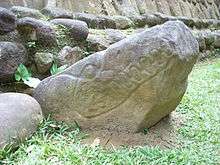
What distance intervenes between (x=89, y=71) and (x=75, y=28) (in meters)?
0.73

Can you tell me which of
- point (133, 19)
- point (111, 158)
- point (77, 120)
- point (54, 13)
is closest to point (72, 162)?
point (111, 158)

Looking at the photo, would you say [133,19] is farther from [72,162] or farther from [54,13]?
[72,162]

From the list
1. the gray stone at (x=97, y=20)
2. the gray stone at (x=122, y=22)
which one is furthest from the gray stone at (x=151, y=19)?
the gray stone at (x=97, y=20)

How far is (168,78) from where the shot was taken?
7.32ft

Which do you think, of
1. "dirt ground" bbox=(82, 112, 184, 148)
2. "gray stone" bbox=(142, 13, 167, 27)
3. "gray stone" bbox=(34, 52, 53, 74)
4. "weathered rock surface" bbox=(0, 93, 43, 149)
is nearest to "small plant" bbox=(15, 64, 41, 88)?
"gray stone" bbox=(34, 52, 53, 74)

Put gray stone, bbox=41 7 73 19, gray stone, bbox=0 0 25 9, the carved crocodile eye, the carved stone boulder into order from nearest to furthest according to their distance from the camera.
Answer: the carved stone boulder < the carved crocodile eye < gray stone, bbox=0 0 25 9 < gray stone, bbox=41 7 73 19

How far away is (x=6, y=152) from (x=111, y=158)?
1.78 feet

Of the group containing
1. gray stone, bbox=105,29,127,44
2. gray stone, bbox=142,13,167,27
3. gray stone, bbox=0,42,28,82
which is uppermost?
gray stone, bbox=0,42,28,82

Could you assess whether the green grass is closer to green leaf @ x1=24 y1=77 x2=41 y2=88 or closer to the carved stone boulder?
the carved stone boulder

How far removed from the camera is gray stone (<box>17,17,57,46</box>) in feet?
8.52

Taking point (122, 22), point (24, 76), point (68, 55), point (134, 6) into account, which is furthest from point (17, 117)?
point (134, 6)

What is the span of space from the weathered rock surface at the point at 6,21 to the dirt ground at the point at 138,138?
86cm

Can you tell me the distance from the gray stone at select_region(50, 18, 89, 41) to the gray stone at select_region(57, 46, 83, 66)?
0.10m

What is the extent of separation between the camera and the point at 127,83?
2252 millimetres
